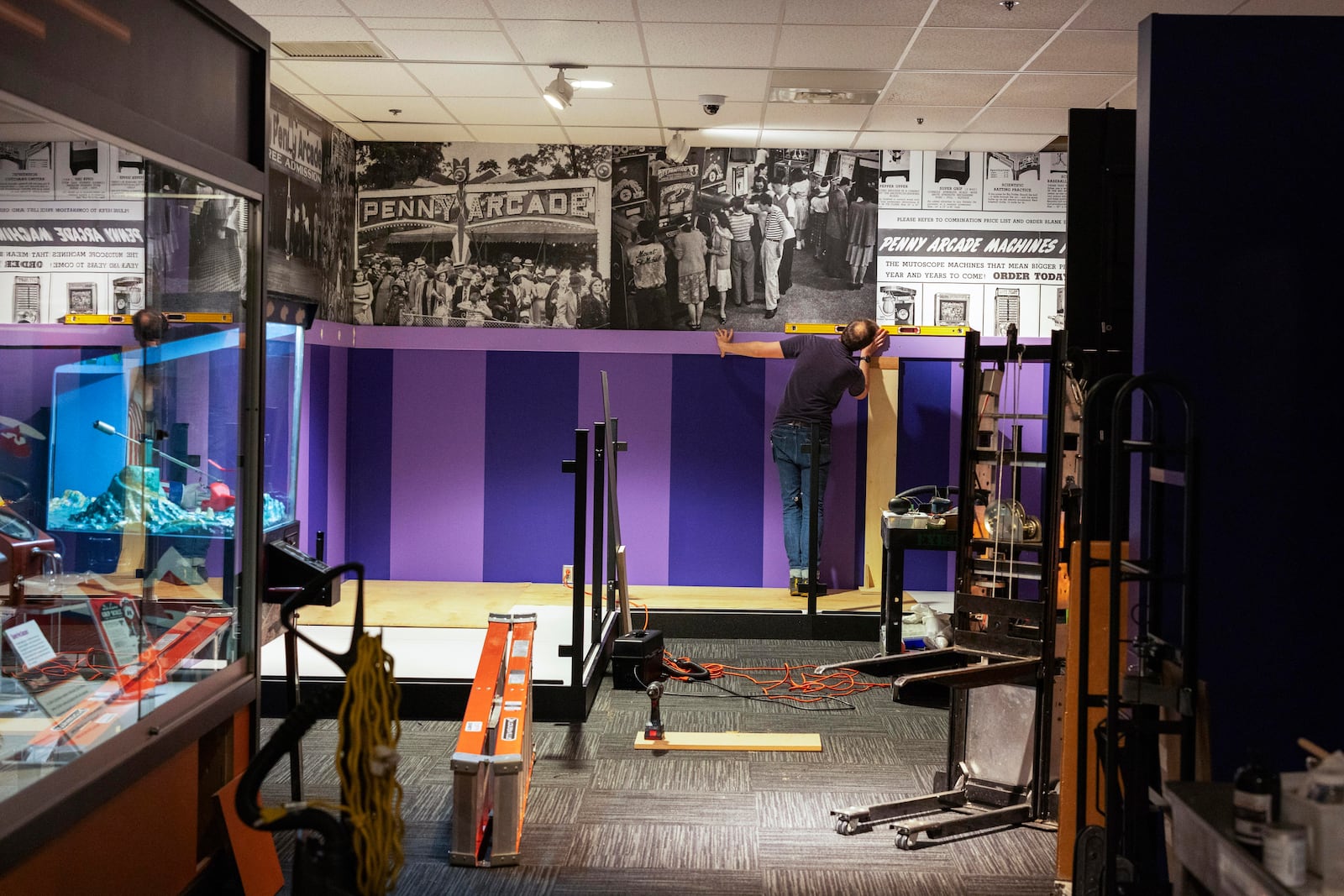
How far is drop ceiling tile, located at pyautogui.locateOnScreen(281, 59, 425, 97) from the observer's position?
5836 mm

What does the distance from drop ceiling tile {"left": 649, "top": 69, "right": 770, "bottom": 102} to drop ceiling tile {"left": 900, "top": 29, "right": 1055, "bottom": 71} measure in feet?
2.55

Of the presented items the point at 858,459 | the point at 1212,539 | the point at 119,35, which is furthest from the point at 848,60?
the point at 119,35

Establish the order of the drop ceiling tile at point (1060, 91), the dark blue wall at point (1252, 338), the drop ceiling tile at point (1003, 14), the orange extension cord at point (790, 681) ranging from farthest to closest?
the drop ceiling tile at point (1060, 91), the orange extension cord at point (790, 681), the drop ceiling tile at point (1003, 14), the dark blue wall at point (1252, 338)

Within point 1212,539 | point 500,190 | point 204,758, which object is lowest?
point 204,758

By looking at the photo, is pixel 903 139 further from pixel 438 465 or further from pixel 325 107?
pixel 438 465

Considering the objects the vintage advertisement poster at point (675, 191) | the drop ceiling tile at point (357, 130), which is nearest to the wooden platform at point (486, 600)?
the vintage advertisement poster at point (675, 191)

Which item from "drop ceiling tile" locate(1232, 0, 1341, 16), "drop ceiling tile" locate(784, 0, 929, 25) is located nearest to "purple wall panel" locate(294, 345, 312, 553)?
"drop ceiling tile" locate(784, 0, 929, 25)

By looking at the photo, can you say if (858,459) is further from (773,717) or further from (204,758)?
(204,758)

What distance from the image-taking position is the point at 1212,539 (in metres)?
3.09

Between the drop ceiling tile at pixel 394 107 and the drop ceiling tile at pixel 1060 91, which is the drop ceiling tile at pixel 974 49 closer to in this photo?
the drop ceiling tile at pixel 1060 91

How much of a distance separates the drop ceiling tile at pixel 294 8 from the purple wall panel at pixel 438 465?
288 centimetres

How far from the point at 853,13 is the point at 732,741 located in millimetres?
3088

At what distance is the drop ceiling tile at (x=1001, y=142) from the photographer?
7281 millimetres

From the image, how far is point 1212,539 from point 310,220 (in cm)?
538
